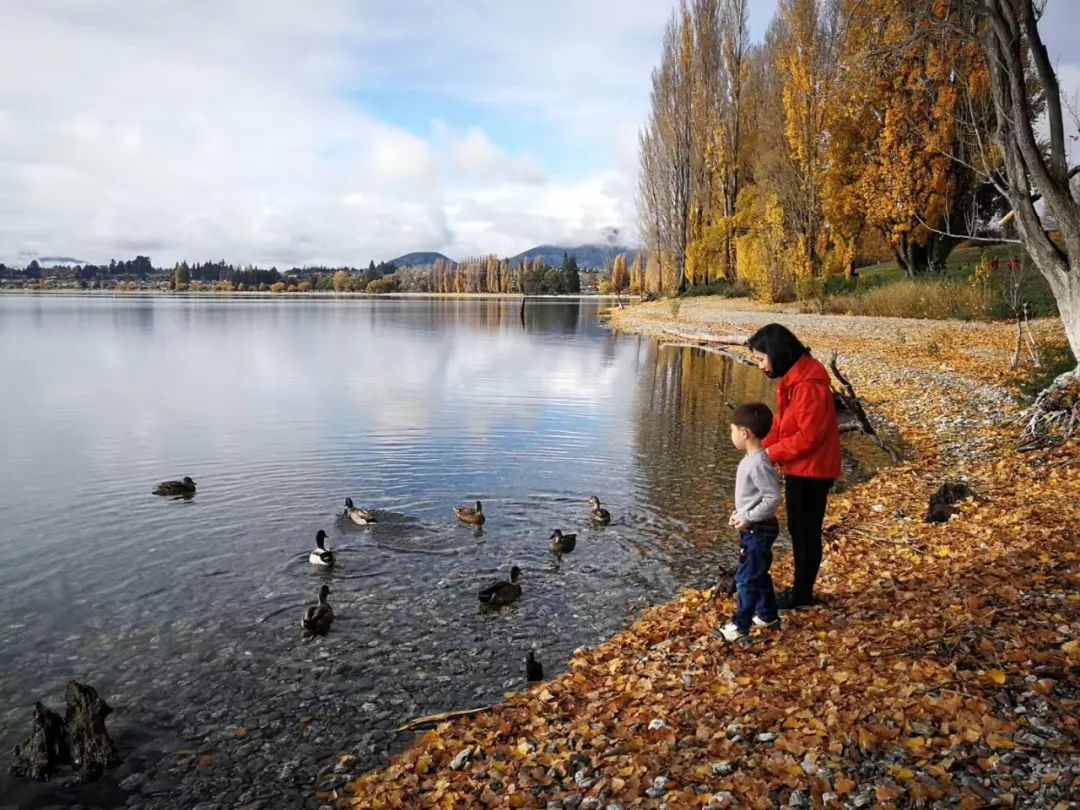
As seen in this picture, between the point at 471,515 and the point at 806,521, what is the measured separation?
6062 millimetres

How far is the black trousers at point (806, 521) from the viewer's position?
646cm

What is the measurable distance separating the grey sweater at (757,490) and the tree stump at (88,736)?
5555mm

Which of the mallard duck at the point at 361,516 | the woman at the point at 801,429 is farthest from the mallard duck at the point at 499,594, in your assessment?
the woman at the point at 801,429

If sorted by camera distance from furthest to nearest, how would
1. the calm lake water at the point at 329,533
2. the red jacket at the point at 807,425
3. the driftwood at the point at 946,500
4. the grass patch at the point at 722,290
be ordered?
the grass patch at the point at 722,290
the driftwood at the point at 946,500
the calm lake water at the point at 329,533
the red jacket at the point at 807,425

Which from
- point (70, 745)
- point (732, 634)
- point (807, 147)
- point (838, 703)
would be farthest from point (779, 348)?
point (807, 147)

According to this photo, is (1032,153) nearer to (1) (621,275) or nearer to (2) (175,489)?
(2) (175,489)

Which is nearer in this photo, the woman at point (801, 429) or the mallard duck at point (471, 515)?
the woman at point (801, 429)

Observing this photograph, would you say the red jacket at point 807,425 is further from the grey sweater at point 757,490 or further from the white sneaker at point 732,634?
the white sneaker at point 732,634

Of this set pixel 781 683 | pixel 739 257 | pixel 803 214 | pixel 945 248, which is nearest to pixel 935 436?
pixel 781 683

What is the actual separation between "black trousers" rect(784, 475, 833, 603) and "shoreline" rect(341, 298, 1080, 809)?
0.40 meters

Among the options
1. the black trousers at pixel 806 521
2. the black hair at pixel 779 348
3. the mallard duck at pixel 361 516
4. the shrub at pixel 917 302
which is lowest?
the mallard duck at pixel 361 516

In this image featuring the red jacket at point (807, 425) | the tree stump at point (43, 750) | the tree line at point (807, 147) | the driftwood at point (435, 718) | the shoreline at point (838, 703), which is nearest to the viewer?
the shoreline at point (838, 703)

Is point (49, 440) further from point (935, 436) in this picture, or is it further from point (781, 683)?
point (935, 436)

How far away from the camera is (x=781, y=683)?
557cm
